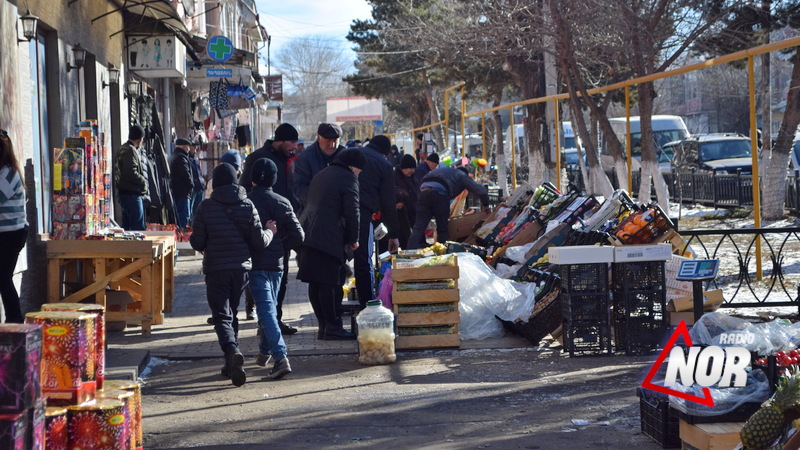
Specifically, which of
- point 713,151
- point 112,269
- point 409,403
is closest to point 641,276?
point 409,403

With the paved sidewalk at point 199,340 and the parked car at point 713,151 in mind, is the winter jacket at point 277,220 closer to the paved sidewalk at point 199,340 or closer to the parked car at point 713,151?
the paved sidewalk at point 199,340

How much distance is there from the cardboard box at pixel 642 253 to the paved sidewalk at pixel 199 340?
129 centimetres

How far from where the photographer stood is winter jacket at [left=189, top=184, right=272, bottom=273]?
25.0 feet

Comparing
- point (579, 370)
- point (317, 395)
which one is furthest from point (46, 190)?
point (579, 370)

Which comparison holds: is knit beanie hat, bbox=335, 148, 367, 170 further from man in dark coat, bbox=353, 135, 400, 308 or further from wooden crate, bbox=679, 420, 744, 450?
wooden crate, bbox=679, 420, 744, 450

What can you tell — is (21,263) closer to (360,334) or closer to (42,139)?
(42,139)

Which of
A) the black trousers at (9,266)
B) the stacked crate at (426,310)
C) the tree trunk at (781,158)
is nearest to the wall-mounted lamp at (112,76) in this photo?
the black trousers at (9,266)

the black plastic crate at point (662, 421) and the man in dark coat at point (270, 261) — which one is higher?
the man in dark coat at point (270, 261)

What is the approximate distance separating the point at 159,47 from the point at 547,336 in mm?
10022

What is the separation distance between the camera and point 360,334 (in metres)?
8.43

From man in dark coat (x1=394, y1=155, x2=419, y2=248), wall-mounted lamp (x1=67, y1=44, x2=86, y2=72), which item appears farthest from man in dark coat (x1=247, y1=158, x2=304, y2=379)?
man in dark coat (x1=394, y1=155, x2=419, y2=248)

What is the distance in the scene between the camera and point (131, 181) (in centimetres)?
1286

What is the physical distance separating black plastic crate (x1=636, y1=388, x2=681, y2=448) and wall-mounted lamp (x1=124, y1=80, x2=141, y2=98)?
12560mm

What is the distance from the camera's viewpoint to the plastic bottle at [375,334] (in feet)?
27.6
